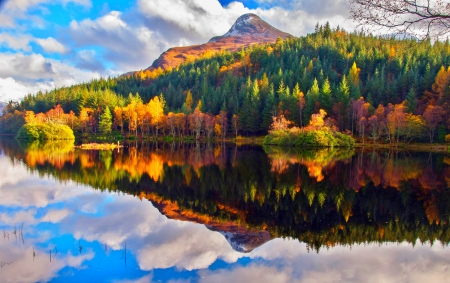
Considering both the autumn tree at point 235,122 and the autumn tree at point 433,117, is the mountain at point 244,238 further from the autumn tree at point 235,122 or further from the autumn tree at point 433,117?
the autumn tree at point 235,122

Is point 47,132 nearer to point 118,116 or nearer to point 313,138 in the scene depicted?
point 118,116

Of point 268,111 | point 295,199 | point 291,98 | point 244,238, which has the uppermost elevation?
point 291,98

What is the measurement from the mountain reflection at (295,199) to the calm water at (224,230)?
7cm

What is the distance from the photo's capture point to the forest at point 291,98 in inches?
2464

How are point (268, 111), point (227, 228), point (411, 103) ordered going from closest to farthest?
point (227, 228), point (411, 103), point (268, 111)

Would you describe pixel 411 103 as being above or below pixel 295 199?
above

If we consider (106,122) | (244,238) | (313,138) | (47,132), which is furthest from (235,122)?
(244,238)

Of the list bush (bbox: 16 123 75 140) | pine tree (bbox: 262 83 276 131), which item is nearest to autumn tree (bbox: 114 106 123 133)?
bush (bbox: 16 123 75 140)

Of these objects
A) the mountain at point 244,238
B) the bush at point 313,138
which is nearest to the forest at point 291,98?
the bush at point 313,138

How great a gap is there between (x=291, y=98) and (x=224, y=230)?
66778mm

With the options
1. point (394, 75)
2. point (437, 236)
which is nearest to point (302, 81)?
point (394, 75)

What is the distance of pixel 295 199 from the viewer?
15180 millimetres

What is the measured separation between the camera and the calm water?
8.32m

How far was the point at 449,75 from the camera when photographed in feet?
201
